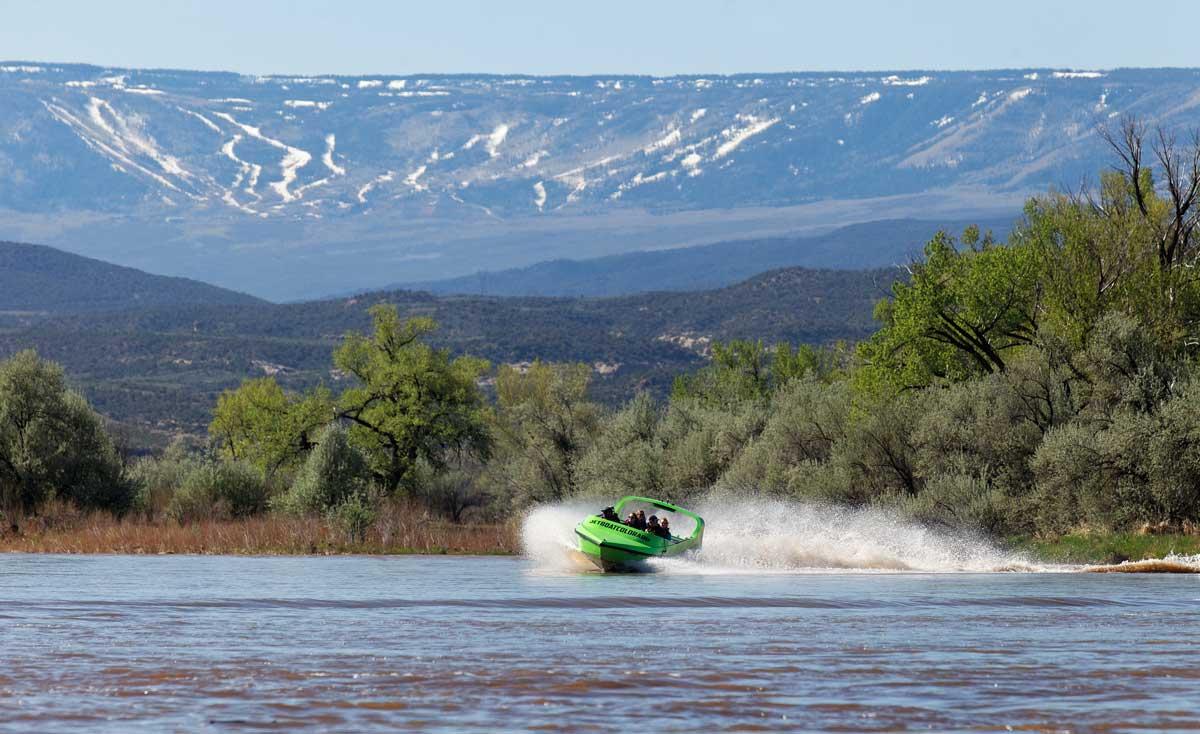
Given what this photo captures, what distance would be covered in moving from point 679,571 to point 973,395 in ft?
54.6

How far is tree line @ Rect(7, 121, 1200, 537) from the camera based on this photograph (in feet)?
211

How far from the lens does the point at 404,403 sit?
325 feet

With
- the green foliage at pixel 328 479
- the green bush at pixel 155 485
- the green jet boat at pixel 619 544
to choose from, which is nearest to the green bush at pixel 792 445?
the green foliage at pixel 328 479

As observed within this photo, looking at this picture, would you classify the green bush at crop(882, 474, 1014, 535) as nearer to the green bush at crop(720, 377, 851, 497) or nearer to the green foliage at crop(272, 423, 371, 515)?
the green bush at crop(720, 377, 851, 497)

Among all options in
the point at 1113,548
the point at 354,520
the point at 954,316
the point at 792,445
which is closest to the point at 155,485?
the point at 354,520

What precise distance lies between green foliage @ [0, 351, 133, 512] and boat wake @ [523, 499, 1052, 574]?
2056cm

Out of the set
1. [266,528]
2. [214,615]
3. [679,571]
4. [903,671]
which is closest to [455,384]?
[266,528]

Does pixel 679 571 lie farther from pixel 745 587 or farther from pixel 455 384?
pixel 455 384

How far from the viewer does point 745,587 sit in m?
49.2

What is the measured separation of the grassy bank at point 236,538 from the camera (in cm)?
7081

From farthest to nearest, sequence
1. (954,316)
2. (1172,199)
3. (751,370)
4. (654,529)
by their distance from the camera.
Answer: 1. (751,370)
2. (1172,199)
3. (954,316)
4. (654,529)

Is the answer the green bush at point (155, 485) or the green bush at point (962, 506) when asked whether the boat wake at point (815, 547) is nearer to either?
the green bush at point (962, 506)

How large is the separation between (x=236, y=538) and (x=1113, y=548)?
106 feet

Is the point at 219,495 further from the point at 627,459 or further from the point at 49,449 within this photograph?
the point at 627,459
